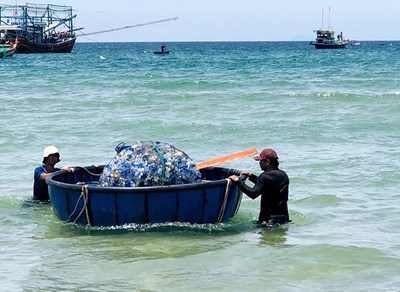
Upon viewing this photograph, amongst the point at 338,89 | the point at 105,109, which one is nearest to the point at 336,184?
the point at 105,109

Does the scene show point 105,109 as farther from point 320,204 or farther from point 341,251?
point 341,251

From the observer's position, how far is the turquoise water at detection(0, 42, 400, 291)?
6.91 metres

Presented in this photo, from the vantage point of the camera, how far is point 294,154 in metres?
14.1

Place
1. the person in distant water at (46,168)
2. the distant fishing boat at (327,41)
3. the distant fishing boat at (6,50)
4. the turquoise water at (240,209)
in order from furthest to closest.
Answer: the distant fishing boat at (327,41) → the distant fishing boat at (6,50) → the person in distant water at (46,168) → the turquoise water at (240,209)

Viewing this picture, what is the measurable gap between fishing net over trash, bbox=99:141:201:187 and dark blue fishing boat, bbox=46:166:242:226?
28cm

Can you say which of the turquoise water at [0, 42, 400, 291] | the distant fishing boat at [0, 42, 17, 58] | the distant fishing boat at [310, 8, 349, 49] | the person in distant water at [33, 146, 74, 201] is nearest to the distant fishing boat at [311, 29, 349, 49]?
the distant fishing boat at [310, 8, 349, 49]

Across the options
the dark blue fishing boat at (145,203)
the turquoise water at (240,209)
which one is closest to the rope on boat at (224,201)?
the dark blue fishing boat at (145,203)

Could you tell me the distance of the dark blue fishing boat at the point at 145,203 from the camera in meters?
7.98

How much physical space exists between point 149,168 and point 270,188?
4.19 feet

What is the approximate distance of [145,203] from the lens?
8.03 meters

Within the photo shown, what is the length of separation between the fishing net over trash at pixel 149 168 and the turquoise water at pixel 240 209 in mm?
485

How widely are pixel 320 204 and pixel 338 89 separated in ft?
63.2

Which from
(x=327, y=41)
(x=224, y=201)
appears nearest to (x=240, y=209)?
(x=224, y=201)

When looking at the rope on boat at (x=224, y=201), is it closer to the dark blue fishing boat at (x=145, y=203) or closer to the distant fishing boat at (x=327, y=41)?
the dark blue fishing boat at (x=145, y=203)
